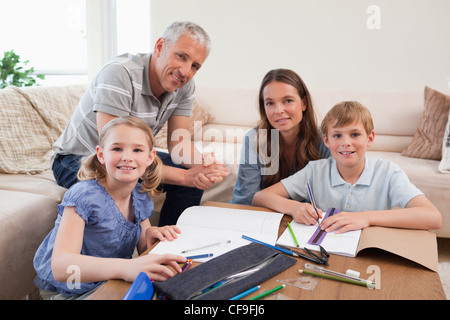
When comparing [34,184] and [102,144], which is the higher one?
[102,144]

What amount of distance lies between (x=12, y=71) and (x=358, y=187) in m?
3.13

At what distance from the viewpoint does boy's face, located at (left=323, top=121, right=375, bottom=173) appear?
4.29 feet

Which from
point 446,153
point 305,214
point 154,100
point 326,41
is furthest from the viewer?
point 326,41

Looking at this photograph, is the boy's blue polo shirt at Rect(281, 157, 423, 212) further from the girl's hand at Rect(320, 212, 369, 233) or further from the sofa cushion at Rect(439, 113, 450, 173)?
the sofa cushion at Rect(439, 113, 450, 173)

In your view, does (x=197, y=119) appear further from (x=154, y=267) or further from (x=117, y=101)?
(x=154, y=267)

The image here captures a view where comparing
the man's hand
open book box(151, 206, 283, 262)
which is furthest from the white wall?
open book box(151, 206, 283, 262)

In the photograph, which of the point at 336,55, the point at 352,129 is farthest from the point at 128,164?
the point at 336,55


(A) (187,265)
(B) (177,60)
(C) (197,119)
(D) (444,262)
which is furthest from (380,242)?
(C) (197,119)

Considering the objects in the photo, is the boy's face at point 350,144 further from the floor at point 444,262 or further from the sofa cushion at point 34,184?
the sofa cushion at point 34,184

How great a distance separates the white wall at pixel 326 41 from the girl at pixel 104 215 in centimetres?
250

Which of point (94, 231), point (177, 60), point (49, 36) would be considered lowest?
point (94, 231)

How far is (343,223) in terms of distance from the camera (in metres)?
1.03

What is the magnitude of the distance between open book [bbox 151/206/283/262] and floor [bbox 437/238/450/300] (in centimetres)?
103
